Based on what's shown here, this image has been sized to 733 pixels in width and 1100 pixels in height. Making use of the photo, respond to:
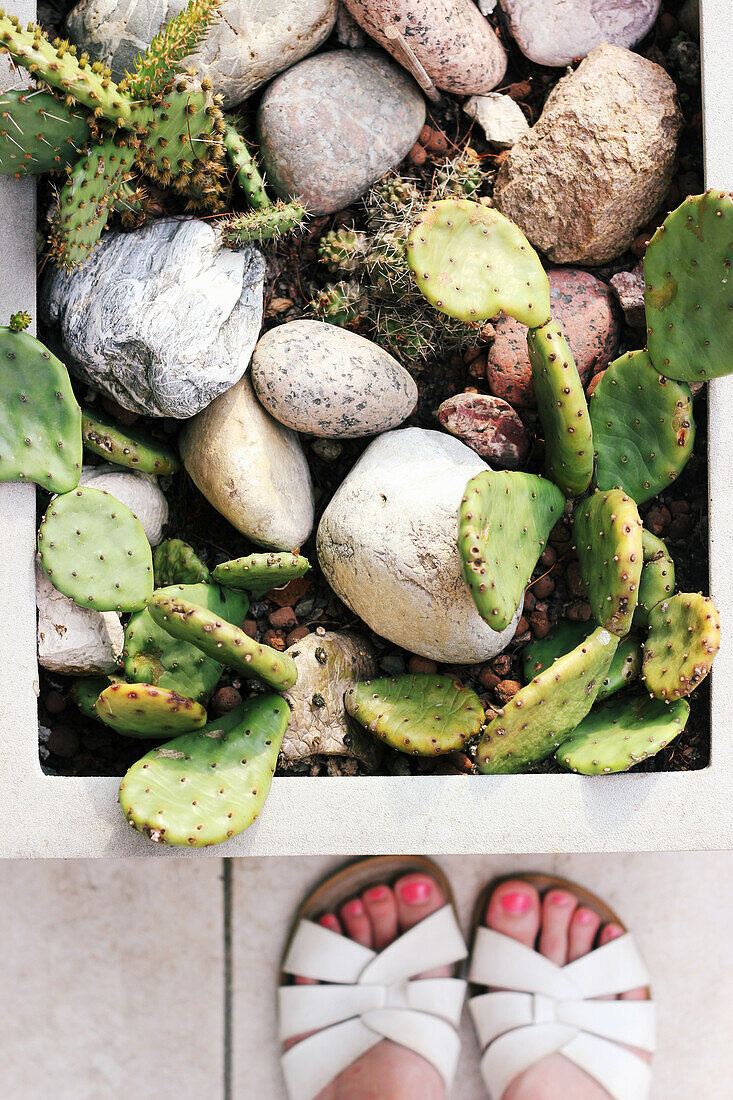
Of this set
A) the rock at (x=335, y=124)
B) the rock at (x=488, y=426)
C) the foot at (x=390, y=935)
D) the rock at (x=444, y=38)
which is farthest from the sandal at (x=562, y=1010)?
the rock at (x=444, y=38)

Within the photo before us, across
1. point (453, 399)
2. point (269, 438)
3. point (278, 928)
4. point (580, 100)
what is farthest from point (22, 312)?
point (278, 928)

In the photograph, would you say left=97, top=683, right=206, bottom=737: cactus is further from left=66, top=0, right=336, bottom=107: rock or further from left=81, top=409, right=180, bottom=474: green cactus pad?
left=66, top=0, right=336, bottom=107: rock

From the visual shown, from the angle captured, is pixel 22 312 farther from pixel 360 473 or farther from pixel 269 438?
pixel 360 473

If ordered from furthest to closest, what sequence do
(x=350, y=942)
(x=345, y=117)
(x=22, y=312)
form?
(x=350, y=942) → (x=345, y=117) → (x=22, y=312)

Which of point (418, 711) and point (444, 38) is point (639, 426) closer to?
point (418, 711)

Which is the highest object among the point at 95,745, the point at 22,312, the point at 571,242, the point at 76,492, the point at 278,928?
the point at 571,242

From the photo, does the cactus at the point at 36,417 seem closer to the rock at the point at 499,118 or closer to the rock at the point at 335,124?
the rock at the point at 335,124
